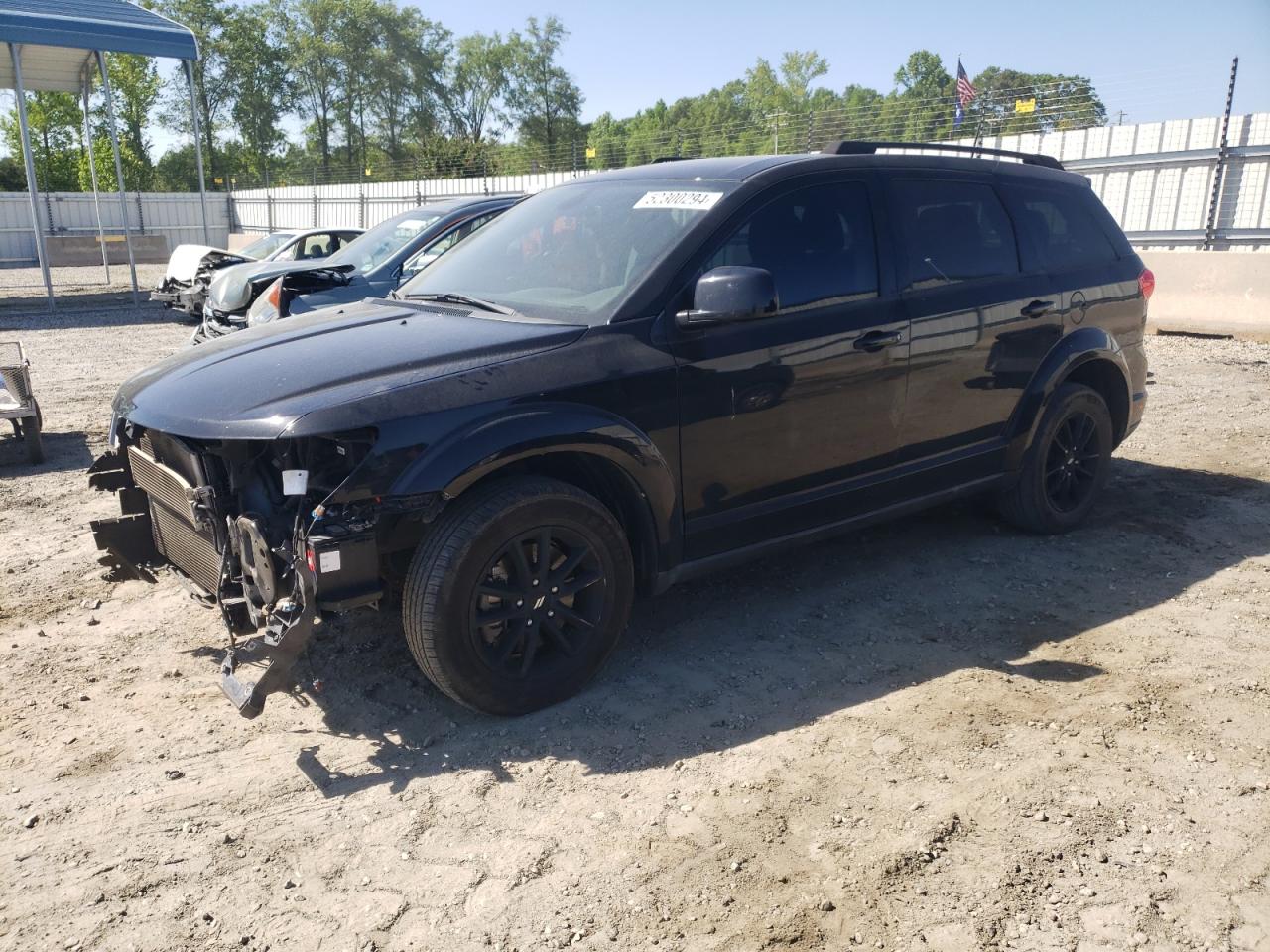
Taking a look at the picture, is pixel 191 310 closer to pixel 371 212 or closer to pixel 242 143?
pixel 371 212

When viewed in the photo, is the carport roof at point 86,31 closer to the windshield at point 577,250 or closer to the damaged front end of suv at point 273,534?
the windshield at point 577,250

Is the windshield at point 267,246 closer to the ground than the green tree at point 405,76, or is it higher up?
closer to the ground

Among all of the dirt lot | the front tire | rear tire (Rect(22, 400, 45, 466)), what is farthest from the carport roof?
the front tire

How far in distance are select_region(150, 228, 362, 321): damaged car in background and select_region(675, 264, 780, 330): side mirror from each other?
37.5ft

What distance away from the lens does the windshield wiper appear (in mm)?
4023

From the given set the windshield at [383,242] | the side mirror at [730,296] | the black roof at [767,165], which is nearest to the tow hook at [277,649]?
the side mirror at [730,296]

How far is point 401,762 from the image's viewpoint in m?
3.34

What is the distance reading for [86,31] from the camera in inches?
720

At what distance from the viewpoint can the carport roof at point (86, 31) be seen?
58.2 ft

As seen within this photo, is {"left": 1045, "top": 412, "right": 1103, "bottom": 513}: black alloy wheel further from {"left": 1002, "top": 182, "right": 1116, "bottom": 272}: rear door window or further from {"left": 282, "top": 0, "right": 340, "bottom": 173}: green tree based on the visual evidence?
{"left": 282, "top": 0, "right": 340, "bottom": 173}: green tree

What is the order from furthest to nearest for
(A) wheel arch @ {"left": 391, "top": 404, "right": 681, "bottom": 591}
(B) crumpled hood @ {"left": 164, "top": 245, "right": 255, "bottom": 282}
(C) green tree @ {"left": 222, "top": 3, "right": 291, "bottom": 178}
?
(C) green tree @ {"left": 222, "top": 3, "right": 291, "bottom": 178} < (B) crumpled hood @ {"left": 164, "top": 245, "right": 255, "bottom": 282} < (A) wheel arch @ {"left": 391, "top": 404, "right": 681, "bottom": 591}

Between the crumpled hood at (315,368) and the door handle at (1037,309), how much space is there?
2.55 meters

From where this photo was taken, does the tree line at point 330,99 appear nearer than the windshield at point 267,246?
No

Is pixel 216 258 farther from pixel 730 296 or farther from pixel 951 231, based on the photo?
pixel 730 296
